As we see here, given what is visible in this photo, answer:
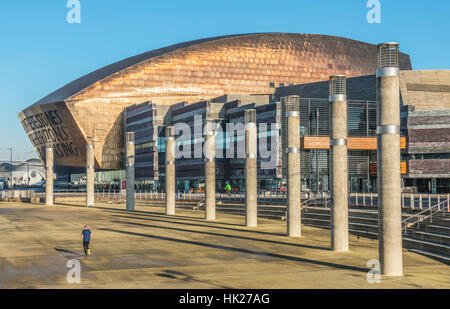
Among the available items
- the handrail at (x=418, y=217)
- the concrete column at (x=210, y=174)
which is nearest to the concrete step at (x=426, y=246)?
A: the handrail at (x=418, y=217)

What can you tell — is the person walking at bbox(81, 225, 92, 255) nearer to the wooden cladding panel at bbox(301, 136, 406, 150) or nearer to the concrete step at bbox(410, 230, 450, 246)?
the concrete step at bbox(410, 230, 450, 246)

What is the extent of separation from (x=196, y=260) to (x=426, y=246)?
10.5 m

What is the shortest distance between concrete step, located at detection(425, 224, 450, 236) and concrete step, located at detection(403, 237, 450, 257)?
89cm

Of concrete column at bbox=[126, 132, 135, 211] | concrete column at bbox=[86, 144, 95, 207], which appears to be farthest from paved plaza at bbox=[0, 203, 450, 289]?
concrete column at bbox=[86, 144, 95, 207]

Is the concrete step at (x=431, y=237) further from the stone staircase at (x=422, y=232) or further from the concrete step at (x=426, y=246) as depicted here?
the concrete step at (x=426, y=246)

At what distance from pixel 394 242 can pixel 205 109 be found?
83.9 m

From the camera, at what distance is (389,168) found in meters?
22.4

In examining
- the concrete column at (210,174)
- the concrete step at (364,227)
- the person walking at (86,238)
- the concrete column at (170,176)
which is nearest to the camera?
the person walking at (86,238)

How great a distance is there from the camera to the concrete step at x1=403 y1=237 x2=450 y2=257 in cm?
2511

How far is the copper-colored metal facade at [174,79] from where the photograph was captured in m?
123

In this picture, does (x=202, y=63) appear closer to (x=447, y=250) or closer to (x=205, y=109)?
(x=205, y=109)

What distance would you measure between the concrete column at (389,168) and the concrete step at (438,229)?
20.1 ft

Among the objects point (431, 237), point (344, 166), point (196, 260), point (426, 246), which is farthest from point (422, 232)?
point (196, 260)
